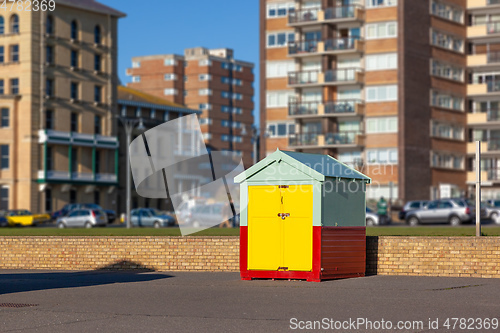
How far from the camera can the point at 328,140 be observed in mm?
76875

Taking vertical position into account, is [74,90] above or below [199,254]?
above

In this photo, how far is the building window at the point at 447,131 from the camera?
7812 centimetres

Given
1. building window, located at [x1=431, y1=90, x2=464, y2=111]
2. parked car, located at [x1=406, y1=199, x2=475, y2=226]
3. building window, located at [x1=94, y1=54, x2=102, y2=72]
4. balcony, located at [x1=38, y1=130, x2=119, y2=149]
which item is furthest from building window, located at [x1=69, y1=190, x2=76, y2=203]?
parked car, located at [x1=406, y1=199, x2=475, y2=226]

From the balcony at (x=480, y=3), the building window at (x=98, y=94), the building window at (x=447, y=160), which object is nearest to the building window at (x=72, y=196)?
the building window at (x=98, y=94)

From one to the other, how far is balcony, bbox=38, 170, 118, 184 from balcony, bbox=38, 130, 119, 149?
9.60ft

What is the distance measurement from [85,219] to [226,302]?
155 feet

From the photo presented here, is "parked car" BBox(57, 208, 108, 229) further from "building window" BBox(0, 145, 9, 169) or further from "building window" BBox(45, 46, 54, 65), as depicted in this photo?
"building window" BBox(45, 46, 54, 65)

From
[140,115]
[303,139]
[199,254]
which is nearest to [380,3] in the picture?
[303,139]

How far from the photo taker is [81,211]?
60.2 m

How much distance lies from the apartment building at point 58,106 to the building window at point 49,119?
0.32 ft

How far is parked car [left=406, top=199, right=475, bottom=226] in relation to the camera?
52.1m

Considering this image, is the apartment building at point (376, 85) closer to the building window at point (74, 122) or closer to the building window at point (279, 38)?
the building window at point (279, 38)

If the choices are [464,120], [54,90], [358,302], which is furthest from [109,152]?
[358,302]

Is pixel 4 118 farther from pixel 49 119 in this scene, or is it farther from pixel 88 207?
pixel 88 207
